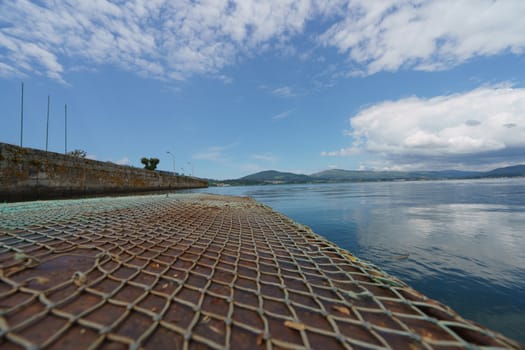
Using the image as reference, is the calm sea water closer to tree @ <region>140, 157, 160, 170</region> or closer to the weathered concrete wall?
the weathered concrete wall

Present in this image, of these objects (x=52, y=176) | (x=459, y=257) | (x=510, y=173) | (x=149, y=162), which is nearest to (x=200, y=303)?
(x=459, y=257)

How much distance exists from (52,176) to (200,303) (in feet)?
49.4

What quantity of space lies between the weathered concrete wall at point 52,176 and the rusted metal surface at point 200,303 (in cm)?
1054

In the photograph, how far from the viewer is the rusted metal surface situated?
1126 mm

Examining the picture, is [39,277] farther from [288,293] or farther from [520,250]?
[520,250]

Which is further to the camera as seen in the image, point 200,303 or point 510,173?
point 510,173

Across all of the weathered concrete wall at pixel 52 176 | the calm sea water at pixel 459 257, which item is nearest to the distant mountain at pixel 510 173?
the calm sea water at pixel 459 257

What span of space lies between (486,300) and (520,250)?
3.51 m

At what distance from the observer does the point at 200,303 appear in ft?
4.82

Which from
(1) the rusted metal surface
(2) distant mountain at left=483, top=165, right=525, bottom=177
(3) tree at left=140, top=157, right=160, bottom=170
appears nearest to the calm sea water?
(1) the rusted metal surface

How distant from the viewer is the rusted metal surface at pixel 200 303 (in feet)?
3.69

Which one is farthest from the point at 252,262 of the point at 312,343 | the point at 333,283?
A: the point at 312,343

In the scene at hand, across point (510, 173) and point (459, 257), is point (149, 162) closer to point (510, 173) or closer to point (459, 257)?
point (459, 257)

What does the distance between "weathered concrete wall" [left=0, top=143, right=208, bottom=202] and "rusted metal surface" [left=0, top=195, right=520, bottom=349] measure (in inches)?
415
